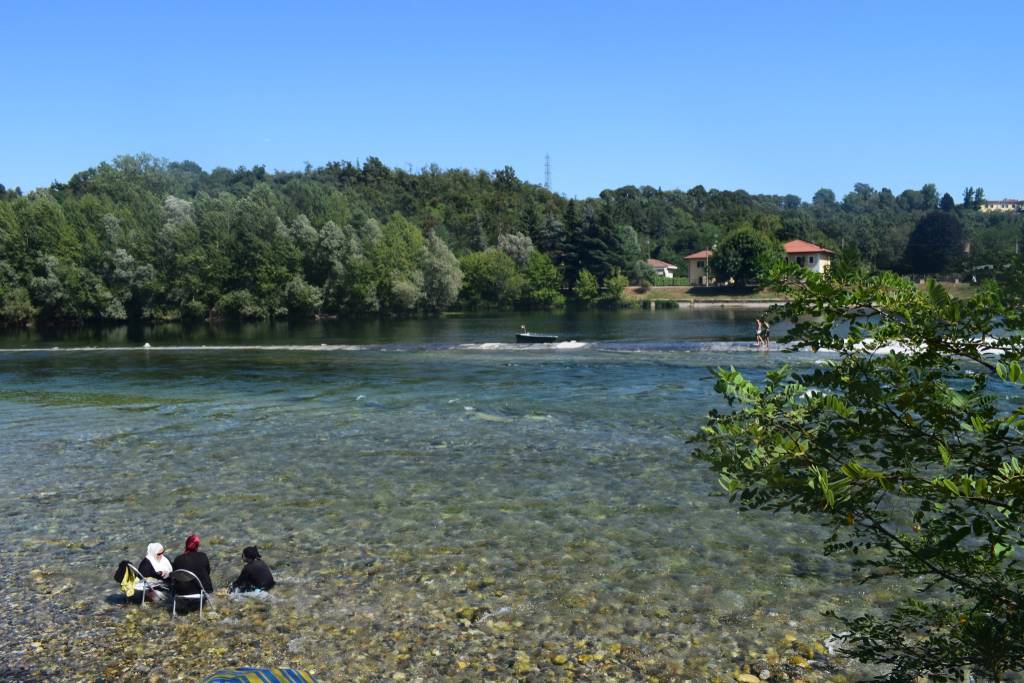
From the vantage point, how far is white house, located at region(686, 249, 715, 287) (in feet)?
545

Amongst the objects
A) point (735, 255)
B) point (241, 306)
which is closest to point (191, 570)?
point (241, 306)

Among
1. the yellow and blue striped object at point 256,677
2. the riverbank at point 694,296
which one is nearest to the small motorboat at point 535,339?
the yellow and blue striped object at point 256,677

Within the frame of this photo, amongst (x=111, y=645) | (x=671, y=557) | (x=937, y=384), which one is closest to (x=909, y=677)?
(x=937, y=384)

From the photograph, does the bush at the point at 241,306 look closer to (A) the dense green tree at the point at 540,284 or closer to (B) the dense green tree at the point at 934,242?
(A) the dense green tree at the point at 540,284

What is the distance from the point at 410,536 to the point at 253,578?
4.02m

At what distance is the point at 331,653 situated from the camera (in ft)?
38.9

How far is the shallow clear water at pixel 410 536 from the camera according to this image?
39.4 ft

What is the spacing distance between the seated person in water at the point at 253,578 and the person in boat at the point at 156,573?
1.16 meters

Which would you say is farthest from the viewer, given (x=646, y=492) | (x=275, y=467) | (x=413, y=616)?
(x=275, y=467)

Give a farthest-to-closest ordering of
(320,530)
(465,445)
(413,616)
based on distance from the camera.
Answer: (465,445), (320,530), (413,616)

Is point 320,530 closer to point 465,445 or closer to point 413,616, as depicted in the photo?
point 413,616

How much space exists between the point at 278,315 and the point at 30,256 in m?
35.2

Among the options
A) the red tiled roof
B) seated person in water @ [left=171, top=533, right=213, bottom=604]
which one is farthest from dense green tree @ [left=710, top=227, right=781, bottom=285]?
seated person in water @ [left=171, top=533, right=213, bottom=604]

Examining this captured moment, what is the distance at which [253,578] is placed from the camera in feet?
45.9
